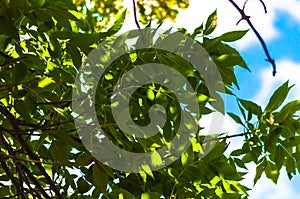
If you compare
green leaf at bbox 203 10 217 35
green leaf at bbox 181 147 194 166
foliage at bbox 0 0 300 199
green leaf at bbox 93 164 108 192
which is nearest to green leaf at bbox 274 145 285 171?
foliage at bbox 0 0 300 199

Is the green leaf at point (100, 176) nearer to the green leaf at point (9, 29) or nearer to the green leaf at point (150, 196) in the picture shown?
the green leaf at point (150, 196)

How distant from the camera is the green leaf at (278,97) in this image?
1.36 m

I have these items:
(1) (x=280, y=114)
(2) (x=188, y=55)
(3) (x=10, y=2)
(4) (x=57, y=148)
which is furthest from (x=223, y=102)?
(3) (x=10, y=2)

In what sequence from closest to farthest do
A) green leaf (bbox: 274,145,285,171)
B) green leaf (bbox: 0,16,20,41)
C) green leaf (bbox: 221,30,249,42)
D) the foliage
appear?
1. green leaf (bbox: 0,16,20,41)
2. the foliage
3. green leaf (bbox: 221,30,249,42)
4. green leaf (bbox: 274,145,285,171)

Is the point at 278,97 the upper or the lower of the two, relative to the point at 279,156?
upper

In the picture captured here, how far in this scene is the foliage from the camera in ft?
3.58

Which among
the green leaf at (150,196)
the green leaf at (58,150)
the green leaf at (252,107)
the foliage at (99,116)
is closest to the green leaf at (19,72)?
the foliage at (99,116)

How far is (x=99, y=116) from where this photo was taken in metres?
1.15

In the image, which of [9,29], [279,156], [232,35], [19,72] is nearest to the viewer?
[9,29]

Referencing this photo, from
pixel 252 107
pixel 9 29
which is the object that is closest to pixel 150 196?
pixel 252 107

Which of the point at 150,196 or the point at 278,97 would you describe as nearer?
the point at 150,196

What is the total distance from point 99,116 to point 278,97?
18.6 inches

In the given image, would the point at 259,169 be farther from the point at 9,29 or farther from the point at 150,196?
the point at 9,29

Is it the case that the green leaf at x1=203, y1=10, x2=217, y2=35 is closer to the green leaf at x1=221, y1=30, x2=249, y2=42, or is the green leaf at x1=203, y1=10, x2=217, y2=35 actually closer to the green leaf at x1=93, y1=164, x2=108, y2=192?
the green leaf at x1=221, y1=30, x2=249, y2=42
